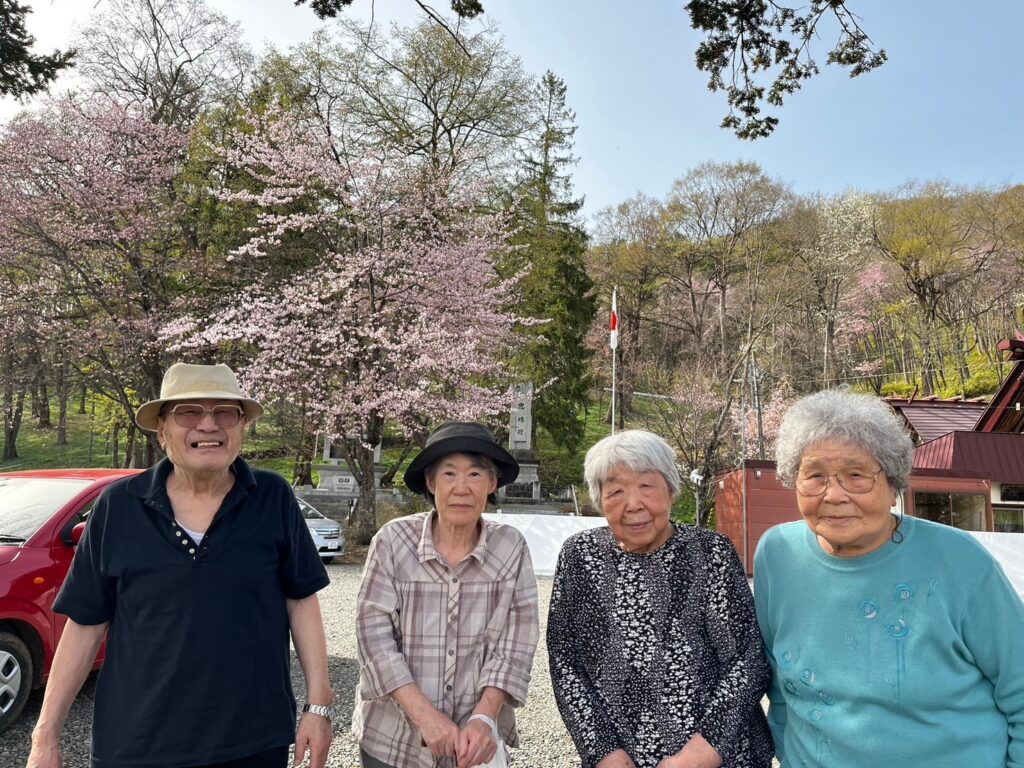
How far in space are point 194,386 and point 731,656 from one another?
1786mm

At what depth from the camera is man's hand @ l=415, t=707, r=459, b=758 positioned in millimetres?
1949

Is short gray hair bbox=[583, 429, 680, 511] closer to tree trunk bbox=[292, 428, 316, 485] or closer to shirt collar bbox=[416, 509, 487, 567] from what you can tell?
shirt collar bbox=[416, 509, 487, 567]

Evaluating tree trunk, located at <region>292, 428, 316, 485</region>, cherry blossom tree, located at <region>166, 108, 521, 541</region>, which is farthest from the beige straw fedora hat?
tree trunk, located at <region>292, 428, 316, 485</region>

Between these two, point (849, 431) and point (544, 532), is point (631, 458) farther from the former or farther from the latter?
point (544, 532)

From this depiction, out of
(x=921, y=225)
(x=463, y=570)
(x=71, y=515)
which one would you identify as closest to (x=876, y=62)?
(x=463, y=570)

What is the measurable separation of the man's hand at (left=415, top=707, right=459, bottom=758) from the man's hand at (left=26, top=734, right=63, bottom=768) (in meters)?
0.98

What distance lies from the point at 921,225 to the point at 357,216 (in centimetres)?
2438

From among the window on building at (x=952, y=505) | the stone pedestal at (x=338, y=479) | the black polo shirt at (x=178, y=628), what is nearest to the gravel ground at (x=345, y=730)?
the black polo shirt at (x=178, y=628)

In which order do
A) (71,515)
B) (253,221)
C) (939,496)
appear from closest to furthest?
(71,515) → (939,496) → (253,221)

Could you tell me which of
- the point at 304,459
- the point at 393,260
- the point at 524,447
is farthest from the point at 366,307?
the point at 524,447

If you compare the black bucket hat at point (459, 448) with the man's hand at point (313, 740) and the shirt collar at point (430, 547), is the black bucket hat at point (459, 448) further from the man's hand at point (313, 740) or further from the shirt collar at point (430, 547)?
the man's hand at point (313, 740)

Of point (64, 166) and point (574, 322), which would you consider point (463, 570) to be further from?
point (574, 322)

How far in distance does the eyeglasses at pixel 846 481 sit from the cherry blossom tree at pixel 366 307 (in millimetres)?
13080

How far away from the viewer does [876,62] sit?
4.52 meters
